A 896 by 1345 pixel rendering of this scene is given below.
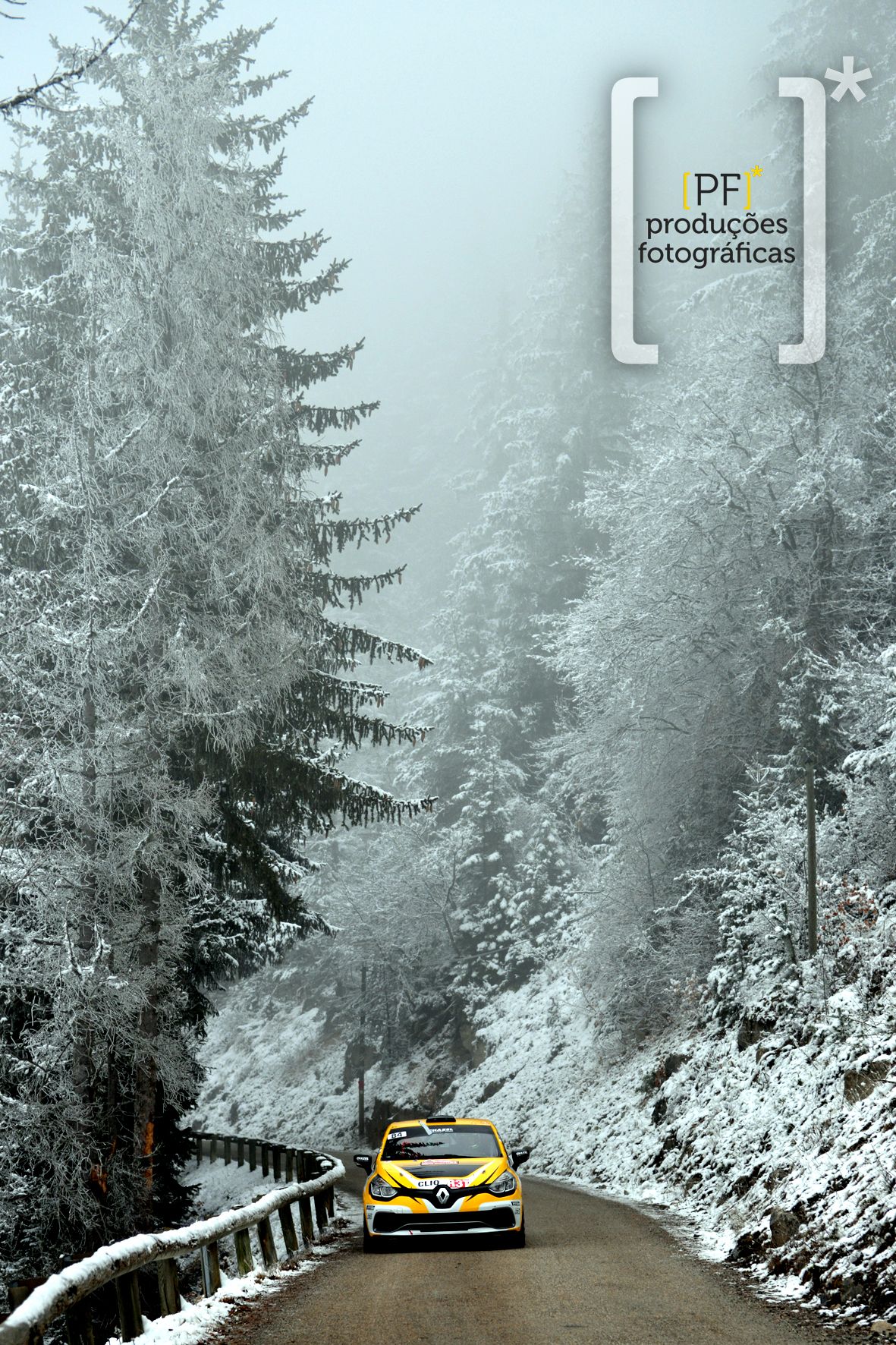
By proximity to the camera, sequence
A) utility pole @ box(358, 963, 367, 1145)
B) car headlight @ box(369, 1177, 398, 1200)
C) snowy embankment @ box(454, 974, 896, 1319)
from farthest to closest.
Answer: utility pole @ box(358, 963, 367, 1145) < car headlight @ box(369, 1177, 398, 1200) < snowy embankment @ box(454, 974, 896, 1319)

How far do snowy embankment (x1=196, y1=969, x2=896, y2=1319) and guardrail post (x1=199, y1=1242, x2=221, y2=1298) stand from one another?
4.46 m

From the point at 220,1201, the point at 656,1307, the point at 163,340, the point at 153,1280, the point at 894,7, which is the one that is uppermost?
the point at 894,7

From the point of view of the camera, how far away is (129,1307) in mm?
7418

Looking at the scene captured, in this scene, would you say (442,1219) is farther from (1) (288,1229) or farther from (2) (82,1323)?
(2) (82,1323)

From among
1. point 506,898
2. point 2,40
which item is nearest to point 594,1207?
point 2,40

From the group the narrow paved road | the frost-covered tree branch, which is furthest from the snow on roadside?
the frost-covered tree branch

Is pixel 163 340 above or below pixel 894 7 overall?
below

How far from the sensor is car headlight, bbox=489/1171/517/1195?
11898 millimetres

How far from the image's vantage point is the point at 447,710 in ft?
134

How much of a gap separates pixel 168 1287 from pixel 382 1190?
430cm

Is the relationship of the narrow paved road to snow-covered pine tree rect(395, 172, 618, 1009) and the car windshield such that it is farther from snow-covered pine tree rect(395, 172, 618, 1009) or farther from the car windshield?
snow-covered pine tree rect(395, 172, 618, 1009)

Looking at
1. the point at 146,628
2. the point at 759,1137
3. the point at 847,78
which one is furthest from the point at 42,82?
the point at 847,78

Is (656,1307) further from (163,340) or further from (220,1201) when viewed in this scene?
(220,1201)

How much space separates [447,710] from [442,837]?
4399mm
